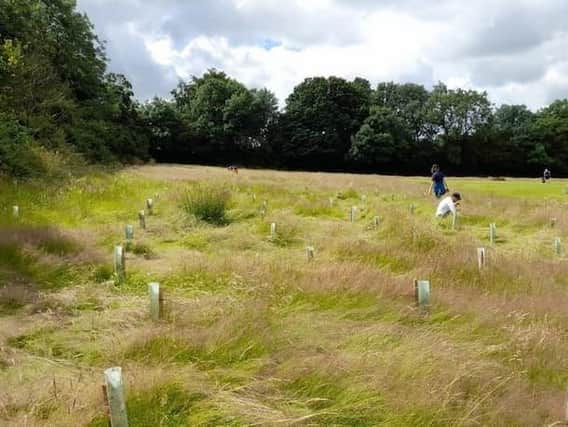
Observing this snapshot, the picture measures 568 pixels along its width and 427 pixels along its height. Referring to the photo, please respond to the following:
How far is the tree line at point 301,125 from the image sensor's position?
35.3 metres

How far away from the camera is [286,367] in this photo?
378 centimetres

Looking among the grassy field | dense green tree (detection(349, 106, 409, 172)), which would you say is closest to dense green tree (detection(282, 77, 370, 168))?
dense green tree (detection(349, 106, 409, 172))

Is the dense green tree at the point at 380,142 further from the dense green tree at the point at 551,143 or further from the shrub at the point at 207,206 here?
the shrub at the point at 207,206

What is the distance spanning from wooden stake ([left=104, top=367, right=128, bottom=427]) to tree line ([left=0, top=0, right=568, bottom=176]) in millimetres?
29624

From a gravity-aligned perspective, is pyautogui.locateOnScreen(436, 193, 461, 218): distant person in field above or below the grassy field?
above

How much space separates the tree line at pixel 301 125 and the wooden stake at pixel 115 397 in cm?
2962

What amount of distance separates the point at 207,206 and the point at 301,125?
48306 millimetres

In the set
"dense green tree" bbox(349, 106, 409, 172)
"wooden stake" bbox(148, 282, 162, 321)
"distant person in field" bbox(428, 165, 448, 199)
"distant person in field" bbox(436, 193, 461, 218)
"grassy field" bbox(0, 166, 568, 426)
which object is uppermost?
"dense green tree" bbox(349, 106, 409, 172)

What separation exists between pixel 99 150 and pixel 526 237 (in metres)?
27.3

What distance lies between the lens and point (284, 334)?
14.5 ft

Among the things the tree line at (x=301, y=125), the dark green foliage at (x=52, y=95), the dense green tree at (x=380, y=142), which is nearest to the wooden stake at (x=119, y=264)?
the dark green foliage at (x=52, y=95)

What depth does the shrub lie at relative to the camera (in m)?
12.1

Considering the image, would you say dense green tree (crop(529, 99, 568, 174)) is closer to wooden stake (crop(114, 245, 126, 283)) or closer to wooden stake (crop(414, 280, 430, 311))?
wooden stake (crop(414, 280, 430, 311))

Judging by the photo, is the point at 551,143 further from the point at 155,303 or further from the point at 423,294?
the point at 155,303
